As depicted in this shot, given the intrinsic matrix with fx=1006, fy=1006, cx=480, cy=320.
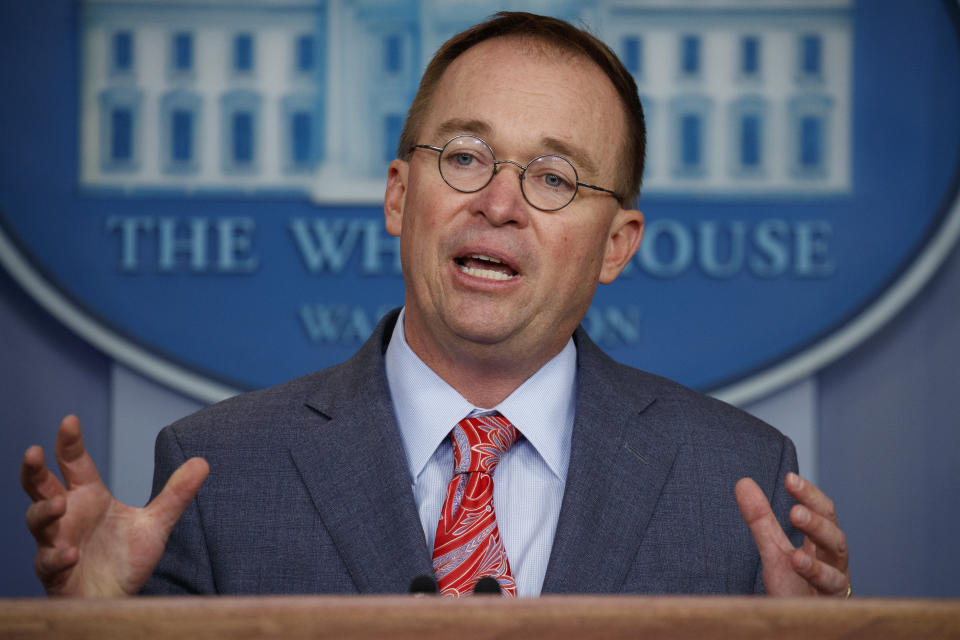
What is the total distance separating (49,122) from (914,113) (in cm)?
252

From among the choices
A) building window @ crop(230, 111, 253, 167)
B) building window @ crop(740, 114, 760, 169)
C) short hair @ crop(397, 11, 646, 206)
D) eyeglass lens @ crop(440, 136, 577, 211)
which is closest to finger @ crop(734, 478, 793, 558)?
eyeglass lens @ crop(440, 136, 577, 211)

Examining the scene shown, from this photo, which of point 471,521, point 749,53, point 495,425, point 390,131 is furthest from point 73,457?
point 749,53

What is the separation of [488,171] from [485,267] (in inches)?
6.5

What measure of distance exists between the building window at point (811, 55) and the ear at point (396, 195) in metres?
1.57

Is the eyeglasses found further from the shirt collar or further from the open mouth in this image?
the shirt collar

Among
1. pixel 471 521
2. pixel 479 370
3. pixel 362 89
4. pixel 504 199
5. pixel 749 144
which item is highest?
pixel 362 89

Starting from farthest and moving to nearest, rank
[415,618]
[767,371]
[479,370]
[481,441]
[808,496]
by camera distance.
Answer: [767,371] → [479,370] → [481,441] → [808,496] → [415,618]

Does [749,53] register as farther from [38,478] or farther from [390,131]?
[38,478]

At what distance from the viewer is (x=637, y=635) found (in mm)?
628

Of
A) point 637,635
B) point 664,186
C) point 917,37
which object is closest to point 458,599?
point 637,635

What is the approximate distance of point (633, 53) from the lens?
2.96 metres

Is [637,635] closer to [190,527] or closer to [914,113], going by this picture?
[190,527]

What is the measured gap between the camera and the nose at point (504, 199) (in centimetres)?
170

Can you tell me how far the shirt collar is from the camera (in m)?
1.70
